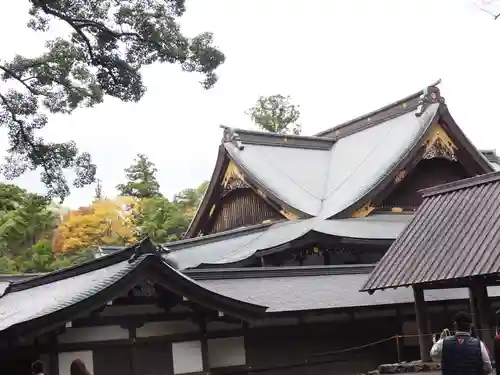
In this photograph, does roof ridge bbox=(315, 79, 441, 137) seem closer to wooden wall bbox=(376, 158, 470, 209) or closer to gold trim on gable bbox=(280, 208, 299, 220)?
wooden wall bbox=(376, 158, 470, 209)

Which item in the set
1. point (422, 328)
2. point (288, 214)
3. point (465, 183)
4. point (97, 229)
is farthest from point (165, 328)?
point (97, 229)

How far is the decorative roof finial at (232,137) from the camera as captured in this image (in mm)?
22344

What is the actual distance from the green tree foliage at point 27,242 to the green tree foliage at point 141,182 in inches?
251

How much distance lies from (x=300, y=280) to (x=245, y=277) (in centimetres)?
139

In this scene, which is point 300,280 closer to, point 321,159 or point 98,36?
point 98,36

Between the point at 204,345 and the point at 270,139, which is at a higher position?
the point at 270,139

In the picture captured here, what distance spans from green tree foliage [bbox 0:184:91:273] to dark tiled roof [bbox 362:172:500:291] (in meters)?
13.4

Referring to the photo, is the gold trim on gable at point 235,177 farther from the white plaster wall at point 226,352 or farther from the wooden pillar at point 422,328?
the white plaster wall at point 226,352

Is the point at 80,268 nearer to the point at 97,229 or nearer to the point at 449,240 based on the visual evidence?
the point at 449,240

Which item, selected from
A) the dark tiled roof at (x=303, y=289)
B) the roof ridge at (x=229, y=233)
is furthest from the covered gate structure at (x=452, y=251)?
the roof ridge at (x=229, y=233)

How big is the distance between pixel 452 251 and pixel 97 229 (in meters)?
31.8

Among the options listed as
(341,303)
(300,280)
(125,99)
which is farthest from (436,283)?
(125,99)

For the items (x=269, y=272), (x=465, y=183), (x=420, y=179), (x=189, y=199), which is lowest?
(x=269, y=272)

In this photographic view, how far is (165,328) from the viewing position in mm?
11031
